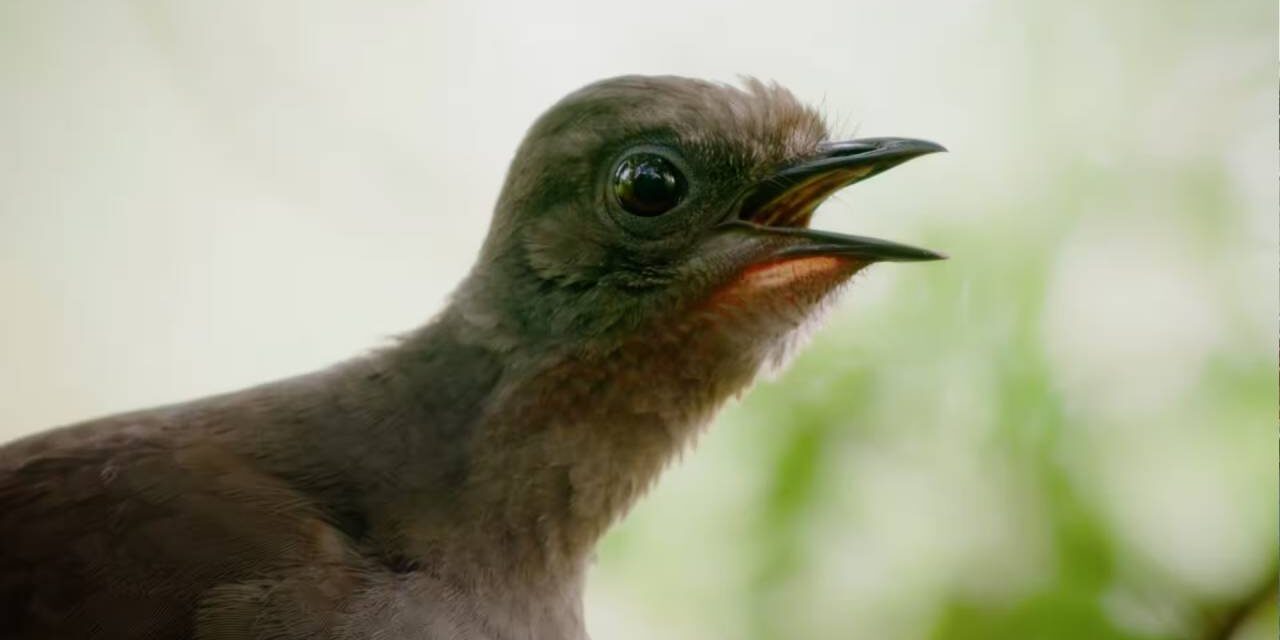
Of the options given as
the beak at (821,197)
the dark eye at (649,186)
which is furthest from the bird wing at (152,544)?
the beak at (821,197)

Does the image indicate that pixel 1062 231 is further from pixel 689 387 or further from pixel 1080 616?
pixel 689 387

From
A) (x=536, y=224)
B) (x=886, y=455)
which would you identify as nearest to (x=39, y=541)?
(x=536, y=224)

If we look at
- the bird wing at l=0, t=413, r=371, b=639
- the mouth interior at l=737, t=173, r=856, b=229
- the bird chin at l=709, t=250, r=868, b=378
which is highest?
the mouth interior at l=737, t=173, r=856, b=229

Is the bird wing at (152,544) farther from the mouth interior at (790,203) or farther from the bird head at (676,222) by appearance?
the mouth interior at (790,203)

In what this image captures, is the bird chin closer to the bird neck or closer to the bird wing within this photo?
the bird neck

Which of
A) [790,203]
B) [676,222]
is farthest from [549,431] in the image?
[790,203]

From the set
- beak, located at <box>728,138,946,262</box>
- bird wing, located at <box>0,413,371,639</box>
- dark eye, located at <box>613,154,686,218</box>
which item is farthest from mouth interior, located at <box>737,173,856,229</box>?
bird wing, located at <box>0,413,371,639</box>

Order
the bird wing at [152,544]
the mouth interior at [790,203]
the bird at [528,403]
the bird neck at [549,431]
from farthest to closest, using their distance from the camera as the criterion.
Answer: the mouth interior at [790,203] → the bird neck at [549,431] → the bird at [528,403] → the bird wing at [152,544]

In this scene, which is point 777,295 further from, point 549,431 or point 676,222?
point 549,431
